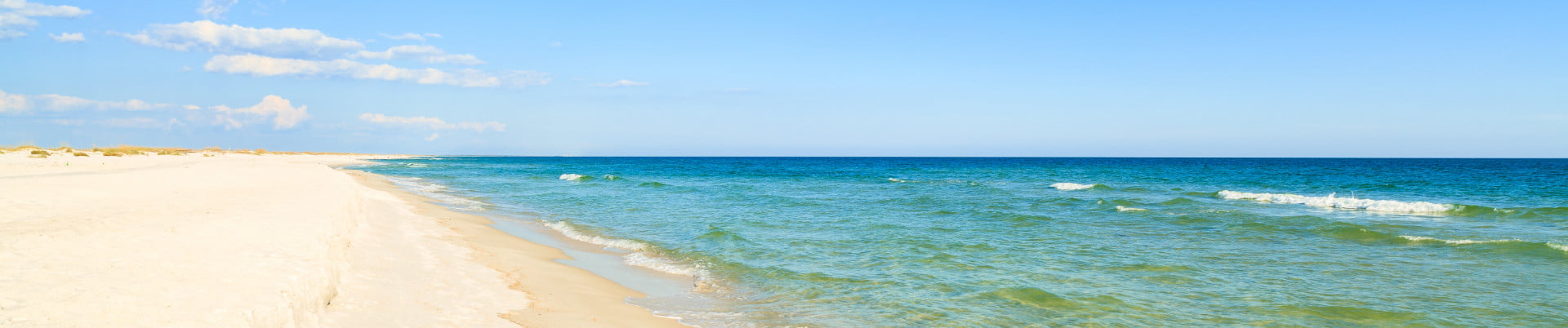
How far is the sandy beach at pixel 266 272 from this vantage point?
6.29 m

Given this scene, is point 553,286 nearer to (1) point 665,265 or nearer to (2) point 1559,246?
(1) point 665,265

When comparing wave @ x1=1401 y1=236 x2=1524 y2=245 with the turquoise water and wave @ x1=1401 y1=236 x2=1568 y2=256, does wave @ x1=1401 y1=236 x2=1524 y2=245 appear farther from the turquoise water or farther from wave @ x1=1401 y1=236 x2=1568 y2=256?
the turquoise water

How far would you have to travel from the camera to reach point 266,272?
803 centimetres

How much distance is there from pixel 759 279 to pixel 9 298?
7987mm

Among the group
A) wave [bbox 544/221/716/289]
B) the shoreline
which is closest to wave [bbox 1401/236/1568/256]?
wave [bbox 544/221/716/289]

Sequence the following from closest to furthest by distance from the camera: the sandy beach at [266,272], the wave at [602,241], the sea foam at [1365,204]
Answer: the sandy beach at [266,272]
the wave at [602,241]
the sea foam at [1365,204]

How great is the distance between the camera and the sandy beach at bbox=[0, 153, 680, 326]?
6289 millimetres

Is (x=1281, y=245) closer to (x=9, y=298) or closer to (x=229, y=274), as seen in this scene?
(x=229, y=274)

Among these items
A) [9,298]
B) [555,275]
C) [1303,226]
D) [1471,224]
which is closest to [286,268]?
[9,298]

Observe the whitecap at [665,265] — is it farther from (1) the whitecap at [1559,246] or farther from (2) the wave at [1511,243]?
(1) the whitecap at [1559,246]

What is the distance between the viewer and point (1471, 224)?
19.2m

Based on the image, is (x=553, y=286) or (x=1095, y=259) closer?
(x=553, y=286)

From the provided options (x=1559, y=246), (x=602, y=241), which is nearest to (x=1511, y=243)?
(x=1559, y=246)

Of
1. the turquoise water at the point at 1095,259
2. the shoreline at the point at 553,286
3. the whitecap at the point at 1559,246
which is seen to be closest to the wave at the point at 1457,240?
the turquoise water at the point at 1095,259
